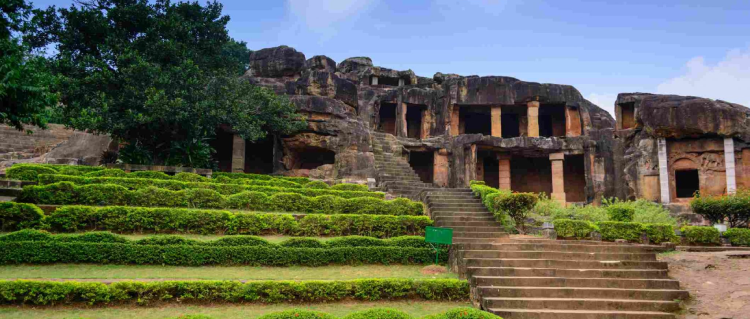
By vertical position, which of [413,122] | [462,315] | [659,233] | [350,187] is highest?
[413,122]

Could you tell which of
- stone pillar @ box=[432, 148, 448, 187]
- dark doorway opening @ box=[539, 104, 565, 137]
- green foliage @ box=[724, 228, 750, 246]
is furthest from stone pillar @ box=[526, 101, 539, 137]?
green foliage @ box=[724, 228, 750, 246]

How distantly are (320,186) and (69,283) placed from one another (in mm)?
9763

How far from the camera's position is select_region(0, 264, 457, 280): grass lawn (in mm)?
8633

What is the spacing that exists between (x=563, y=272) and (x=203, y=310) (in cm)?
736

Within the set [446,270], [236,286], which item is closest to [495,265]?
[446,270]

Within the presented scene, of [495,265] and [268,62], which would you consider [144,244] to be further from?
[268,62]

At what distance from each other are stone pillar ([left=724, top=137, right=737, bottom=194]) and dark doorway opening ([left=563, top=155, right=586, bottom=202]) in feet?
29.6

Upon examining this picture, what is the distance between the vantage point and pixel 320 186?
16.9m

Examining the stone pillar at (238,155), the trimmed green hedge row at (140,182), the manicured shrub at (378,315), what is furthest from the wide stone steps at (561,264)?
the stone pillar at (238,155)

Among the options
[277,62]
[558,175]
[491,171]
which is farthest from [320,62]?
[558,175]

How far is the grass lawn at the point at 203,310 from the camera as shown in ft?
24.0

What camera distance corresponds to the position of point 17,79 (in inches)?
293

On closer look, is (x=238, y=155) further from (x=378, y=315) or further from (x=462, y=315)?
(x=462, y=315)

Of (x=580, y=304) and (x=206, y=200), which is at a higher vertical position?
(x=206, y=200)
